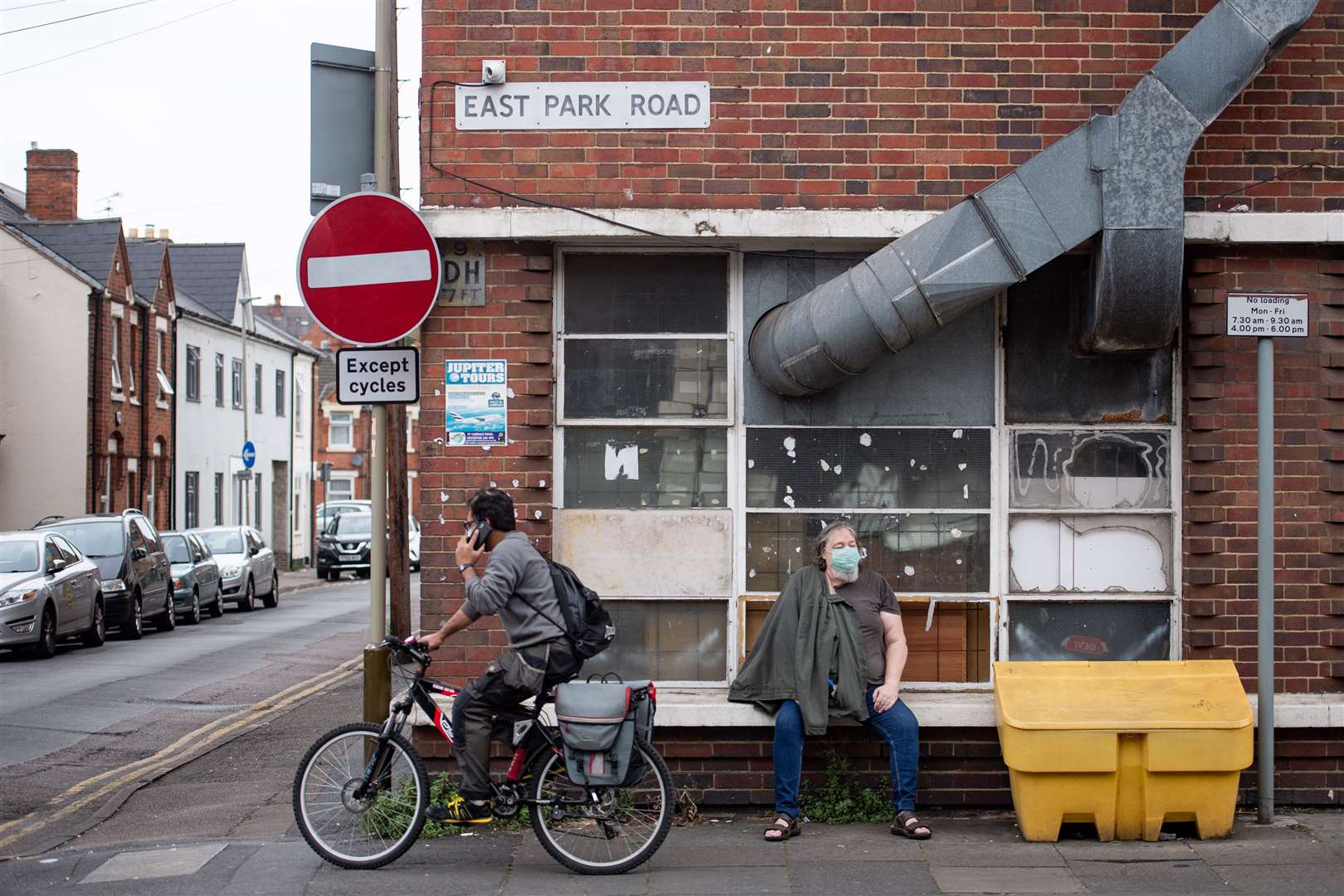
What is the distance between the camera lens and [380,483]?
7.88 m

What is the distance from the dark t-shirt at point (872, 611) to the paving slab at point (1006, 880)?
44.8 inches

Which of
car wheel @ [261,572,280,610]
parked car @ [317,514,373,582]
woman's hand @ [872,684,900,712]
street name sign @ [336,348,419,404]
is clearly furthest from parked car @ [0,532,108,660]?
parked car @ [317,514,373,582]

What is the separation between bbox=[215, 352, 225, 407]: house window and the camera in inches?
1777

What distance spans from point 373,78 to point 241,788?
4568mm

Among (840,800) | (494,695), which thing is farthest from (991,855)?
(494,695)

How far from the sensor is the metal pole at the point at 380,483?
7.57 meters

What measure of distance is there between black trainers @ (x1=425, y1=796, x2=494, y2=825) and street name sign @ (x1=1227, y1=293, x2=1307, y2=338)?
429 cm

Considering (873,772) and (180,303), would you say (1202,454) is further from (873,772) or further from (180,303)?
(180,303)

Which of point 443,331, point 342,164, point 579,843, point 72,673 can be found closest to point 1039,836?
point 579,843

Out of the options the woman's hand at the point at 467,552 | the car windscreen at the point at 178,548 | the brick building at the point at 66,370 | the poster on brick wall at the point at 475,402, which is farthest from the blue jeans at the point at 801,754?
the brick building at the point at 66,370

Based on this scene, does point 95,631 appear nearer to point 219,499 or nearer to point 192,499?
point 192,499

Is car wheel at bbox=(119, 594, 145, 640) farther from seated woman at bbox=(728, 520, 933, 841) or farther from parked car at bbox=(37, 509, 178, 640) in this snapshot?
seated woman at bbox=(728, 520, 933, 841)

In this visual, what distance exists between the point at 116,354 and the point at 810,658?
1286 inches

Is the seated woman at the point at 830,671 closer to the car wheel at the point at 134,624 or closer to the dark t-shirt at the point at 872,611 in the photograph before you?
the dark t-shirt at the point at 872,611
